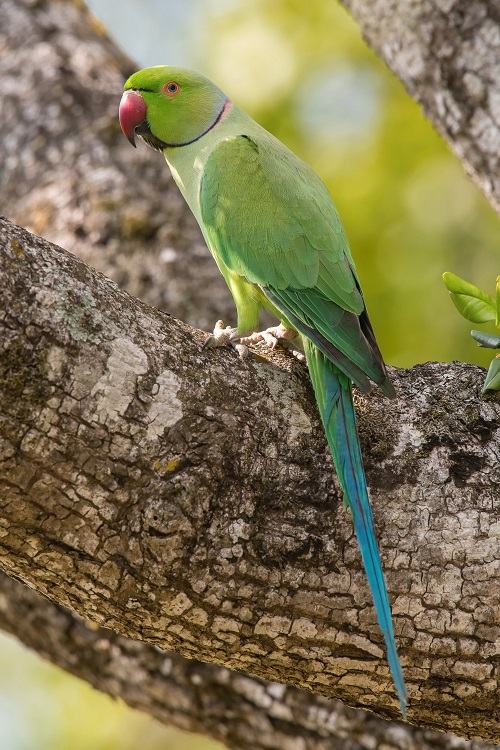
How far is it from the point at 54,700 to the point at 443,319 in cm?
358

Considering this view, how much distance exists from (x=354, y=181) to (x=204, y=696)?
3.47 meters

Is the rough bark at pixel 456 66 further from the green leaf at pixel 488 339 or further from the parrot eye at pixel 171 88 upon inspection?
the green leaf at pixel 488 339

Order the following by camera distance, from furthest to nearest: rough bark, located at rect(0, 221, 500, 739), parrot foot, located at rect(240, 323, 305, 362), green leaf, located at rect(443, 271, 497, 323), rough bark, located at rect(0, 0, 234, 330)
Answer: rough bark, located at rect(0, 0, 234, 330), parrot foot, located at rect(240, 323, 305, 362), green leaf, located at rect(443, 271, 497, 323), rough bark, located at rect(0, 221, 500, 739)

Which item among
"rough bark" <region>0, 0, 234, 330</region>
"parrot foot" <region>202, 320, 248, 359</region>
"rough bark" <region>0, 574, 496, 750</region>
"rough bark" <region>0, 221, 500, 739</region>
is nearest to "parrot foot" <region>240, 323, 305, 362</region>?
"parrot foot" <region>202, 320, 248, 359</region>

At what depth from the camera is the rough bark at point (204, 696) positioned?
2912mm

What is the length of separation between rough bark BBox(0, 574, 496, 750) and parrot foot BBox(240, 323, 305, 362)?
1086mm

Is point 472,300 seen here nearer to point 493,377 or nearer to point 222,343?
point 493,377

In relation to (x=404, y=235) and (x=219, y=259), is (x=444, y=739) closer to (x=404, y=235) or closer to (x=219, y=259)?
(x=219, y=259)

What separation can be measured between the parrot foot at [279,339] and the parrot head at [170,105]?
0.94 meters

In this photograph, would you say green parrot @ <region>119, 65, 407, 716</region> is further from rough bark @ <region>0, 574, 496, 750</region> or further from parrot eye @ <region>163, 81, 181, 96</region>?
rough bark @ <region>0, 574, 496, 750</region>

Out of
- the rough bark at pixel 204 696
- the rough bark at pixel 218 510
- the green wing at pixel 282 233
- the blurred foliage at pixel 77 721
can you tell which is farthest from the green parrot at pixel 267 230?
the blurred foliage at pixel 77 721

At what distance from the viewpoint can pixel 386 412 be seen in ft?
7.75

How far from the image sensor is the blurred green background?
17.5ft

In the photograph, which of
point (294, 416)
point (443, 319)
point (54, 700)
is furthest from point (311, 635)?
point (54, 700)
